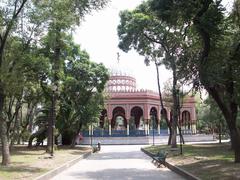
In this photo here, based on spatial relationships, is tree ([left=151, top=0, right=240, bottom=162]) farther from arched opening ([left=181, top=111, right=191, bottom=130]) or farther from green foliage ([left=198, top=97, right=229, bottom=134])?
arched opening ([left=181, top=111, right=191, bottom=130])

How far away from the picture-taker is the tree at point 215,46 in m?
17.7

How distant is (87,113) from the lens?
4612 cm

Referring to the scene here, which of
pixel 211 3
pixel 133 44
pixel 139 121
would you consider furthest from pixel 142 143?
pixel 211 3

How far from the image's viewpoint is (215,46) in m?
20.7

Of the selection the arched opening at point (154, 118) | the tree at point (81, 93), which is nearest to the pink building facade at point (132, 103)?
the arched opening at point (154, 118)

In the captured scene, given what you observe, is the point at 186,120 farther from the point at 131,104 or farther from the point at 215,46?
the point at 215,46

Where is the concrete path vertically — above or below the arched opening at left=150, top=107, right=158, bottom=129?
below

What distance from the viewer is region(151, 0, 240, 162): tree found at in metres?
17.7

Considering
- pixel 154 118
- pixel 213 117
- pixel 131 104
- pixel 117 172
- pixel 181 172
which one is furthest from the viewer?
pixel 154 118

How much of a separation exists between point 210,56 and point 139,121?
71.9 meters

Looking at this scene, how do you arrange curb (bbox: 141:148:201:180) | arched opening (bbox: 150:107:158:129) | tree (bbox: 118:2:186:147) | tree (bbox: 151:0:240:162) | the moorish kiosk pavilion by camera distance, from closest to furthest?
1. curb (bbox: 141:148:201:180)
2. tree (bbox: 151:0:240:162)
3. tree (bbox: 118:2:186:147)
4. the moorish kiosk pavilion
5. arched opening (bbox: 150:107:158:129)

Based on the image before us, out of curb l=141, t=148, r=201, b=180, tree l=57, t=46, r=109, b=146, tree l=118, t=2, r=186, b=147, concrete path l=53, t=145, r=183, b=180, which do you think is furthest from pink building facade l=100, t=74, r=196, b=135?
curb l=141, t=148, r=201, b=180

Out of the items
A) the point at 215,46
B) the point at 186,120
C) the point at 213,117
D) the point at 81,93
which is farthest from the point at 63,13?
the point at 186,120

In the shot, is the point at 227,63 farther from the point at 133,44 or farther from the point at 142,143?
the point at 142,143
